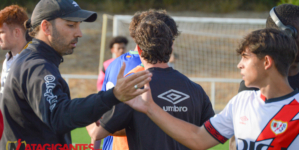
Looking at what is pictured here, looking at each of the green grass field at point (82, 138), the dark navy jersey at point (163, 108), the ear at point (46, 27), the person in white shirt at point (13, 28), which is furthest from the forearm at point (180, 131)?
the green grass field at point (82, 138)

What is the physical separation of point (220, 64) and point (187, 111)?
15092 mm

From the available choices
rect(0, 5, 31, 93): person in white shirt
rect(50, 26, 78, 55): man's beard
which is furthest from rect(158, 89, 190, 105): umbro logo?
rect(0, 5, 31, 93): person in white shirt

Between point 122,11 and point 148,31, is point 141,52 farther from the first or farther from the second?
point 122,11

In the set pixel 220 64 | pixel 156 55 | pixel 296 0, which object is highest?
pixel 156 55

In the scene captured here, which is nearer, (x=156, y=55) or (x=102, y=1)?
(x=156, y=55)

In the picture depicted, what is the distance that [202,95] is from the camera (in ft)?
7.40

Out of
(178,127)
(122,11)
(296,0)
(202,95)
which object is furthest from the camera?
(122,11)

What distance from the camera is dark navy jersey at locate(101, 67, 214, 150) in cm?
200

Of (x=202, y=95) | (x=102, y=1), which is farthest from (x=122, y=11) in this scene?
(x=202, y=95)

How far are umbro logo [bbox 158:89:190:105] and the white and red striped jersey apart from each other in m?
0.30

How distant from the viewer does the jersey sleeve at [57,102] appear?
163cm

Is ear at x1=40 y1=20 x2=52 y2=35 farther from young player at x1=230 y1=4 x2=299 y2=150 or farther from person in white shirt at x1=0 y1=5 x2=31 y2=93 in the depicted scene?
young player at x1=230 y1=4 x2=299 y2=150

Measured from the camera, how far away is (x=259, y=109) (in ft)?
5.77

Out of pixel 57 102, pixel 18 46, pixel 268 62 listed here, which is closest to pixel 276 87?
pixel 268 62
